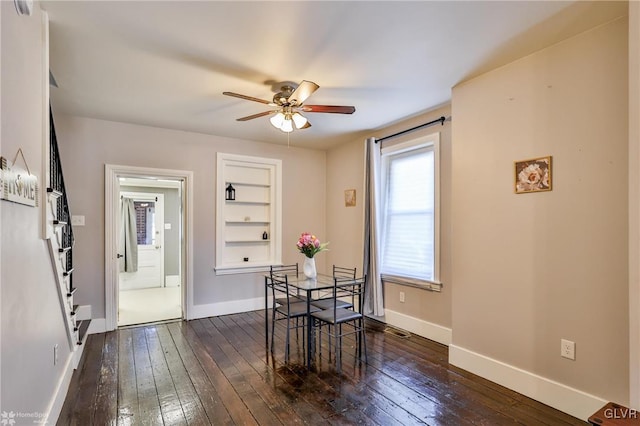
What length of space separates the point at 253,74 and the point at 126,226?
5.53 metres

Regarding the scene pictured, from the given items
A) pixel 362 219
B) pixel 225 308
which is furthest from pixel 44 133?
pixel 362 219

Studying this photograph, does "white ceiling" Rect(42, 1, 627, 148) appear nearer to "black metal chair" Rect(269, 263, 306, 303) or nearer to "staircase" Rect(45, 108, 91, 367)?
"staircase" Rect(45, 108, 91, 367)

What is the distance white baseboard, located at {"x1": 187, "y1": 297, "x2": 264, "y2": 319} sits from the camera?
453 centimetres

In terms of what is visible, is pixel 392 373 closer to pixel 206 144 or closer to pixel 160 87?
pixel 160 87

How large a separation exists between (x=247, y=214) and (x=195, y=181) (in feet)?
3.10

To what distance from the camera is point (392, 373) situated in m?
2.88

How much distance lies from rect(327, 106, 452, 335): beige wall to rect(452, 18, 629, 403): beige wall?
52 centimetres

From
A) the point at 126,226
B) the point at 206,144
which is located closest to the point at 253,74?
the point at 206,144

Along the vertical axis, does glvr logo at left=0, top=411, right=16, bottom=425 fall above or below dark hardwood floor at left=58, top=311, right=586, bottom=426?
above

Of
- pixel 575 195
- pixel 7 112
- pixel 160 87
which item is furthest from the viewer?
pixel 160 87

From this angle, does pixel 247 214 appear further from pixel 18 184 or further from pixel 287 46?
pixel 18 184

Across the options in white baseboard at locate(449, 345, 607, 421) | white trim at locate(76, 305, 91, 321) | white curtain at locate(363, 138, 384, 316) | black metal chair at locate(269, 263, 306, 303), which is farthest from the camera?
white curtain at locate(363, 138, 384, 316)

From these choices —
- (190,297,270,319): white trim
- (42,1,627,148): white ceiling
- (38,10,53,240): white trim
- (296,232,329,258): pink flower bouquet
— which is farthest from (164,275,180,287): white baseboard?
(38,10,53,240): white trim

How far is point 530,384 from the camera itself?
8.13ft
